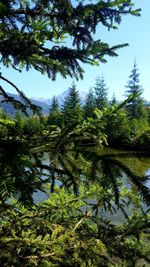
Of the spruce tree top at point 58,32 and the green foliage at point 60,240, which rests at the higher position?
the spruce tree top at point 58,32

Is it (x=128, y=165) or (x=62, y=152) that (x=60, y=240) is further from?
(x=128, y=165)

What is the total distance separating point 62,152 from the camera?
2459 millimetres

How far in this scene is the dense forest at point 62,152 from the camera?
2330 mm

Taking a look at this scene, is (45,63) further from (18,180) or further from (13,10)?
(18,180)

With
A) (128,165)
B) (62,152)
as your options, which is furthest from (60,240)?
(128,165)

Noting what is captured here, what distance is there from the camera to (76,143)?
2.51 metres

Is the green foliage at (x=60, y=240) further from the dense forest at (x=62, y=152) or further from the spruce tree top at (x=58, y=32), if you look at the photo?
the spruce tree top at (x=58, y=32)

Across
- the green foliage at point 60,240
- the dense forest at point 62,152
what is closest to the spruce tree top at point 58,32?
the dense forest at point 62,152

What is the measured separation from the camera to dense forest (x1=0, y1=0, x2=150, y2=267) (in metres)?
2.33

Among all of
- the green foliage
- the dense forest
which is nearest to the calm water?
the dense forest

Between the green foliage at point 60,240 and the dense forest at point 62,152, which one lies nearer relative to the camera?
the dense forest at point 62,152

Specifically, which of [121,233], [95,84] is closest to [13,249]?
[121,233]

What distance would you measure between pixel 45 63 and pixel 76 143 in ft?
5.68

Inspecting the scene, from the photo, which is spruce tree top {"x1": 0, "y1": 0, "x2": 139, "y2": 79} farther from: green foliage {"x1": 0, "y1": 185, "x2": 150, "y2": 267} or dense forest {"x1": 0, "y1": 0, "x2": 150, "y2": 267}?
green foliage {"x1": 0, "y1": 185, "x2": 150, "y2": 267}
